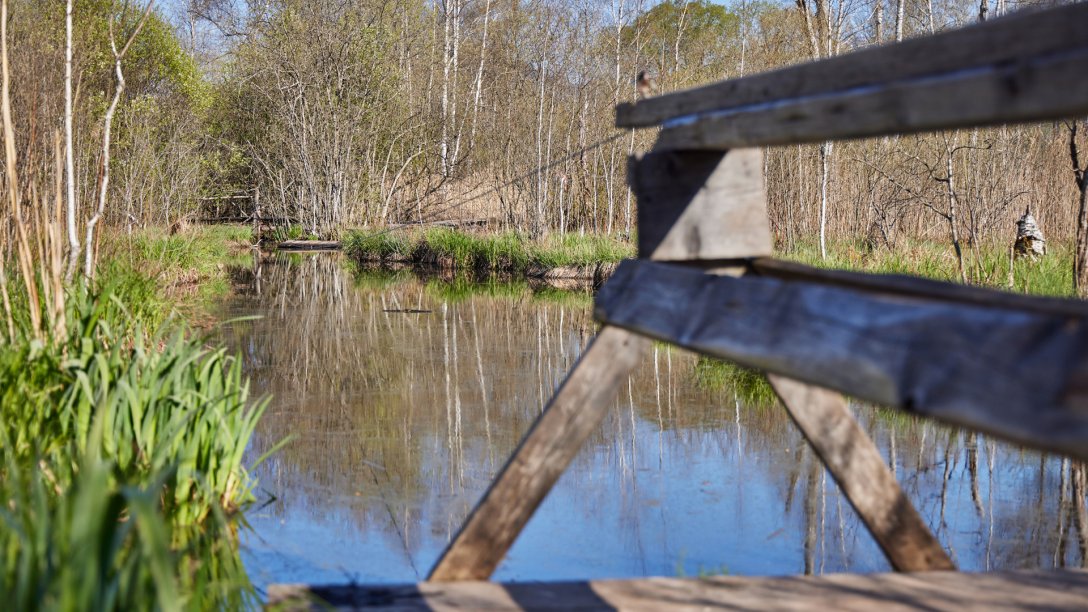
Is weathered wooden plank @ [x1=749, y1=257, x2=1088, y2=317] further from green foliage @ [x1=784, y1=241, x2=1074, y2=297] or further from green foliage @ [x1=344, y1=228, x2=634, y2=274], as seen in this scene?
green foliage @ [x1=344, y1=228, x2=634, y2=274]

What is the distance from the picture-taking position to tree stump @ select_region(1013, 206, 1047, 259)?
35.9ft

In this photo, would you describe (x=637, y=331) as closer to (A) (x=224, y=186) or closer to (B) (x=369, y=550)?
(B) (x=369, y=550)

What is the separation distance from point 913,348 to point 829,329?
0.20 m

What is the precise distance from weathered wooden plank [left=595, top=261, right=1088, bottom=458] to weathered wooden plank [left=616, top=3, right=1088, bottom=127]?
0.30m

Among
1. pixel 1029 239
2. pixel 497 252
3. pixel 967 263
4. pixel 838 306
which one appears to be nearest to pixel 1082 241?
pixel 967 263

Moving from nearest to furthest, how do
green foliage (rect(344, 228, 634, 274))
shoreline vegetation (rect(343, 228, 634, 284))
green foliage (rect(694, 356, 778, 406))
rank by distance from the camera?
1. green foliage (rect(694, 356, 778, 406))
2. shoreline vegetation (rect(343, 228, 634, 284))
3. green foliage (rect(344, 228, 634, 274))

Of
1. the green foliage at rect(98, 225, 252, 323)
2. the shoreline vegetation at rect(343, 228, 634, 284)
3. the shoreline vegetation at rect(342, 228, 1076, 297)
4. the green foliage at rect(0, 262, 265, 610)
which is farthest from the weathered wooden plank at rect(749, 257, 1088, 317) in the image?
the shoreline vegetation at rect(343, 228, 634, 284)

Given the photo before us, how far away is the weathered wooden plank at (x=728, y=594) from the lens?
2408 millimetres

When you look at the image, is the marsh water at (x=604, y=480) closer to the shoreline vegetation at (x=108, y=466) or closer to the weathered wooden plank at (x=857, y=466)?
the shoreline vegetation at (x=108, y=466)

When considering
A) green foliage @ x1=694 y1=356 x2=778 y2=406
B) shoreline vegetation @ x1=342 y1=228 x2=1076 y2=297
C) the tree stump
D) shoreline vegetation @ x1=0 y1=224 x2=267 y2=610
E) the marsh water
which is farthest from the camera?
the tree stump

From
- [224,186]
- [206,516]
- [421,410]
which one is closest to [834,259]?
[421,410]

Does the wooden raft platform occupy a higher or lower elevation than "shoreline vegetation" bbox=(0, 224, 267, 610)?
higher

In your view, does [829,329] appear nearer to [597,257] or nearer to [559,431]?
[559,431]

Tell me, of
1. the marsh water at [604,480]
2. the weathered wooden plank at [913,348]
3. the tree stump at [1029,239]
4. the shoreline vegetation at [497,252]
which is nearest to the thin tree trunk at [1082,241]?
the marsh water at [604,480]
